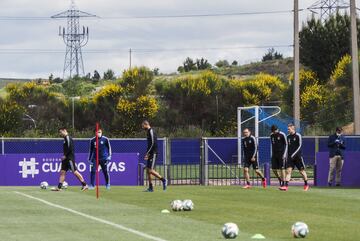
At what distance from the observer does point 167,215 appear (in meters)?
17.0

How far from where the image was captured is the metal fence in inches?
1355

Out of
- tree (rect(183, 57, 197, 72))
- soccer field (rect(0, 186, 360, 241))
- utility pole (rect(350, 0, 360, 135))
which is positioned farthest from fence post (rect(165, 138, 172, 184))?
tree (rect(183, 57, 197, 72))

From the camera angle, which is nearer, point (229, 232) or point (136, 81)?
point (229, 232)

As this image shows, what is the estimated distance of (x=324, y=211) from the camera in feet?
60.6

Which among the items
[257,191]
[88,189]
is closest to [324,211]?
[257,191]

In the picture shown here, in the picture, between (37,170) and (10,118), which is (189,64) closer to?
(10,118)

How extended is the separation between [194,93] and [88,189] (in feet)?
172

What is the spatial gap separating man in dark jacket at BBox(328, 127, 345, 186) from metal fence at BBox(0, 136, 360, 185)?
15.8 feet

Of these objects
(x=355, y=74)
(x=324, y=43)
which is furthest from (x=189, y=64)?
(x=355, y=74)

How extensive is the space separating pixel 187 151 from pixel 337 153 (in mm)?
8121

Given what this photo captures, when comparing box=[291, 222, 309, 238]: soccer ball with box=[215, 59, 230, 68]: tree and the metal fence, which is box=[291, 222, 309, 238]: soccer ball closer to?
the metal fence

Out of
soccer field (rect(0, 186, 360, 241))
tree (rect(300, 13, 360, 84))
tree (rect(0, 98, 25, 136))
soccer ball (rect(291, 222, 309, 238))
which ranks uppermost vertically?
tree (rect(300, 13, 360, 84))

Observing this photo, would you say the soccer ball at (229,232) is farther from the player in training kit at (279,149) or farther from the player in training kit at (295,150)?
the player in training kit at (279,149)

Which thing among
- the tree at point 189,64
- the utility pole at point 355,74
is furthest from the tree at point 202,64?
the utility pole at point 355,74
